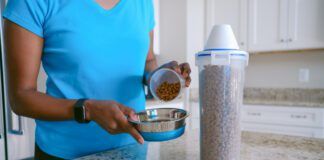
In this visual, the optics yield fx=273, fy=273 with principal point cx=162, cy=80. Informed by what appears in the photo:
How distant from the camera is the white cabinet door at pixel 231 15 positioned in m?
2.58

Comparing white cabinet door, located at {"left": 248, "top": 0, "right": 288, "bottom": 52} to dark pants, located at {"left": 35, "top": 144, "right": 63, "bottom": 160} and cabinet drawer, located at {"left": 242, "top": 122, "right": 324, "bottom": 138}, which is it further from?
dark pants, located at {"left": 35, "top": 144, "right": 63, "bottom": 160}

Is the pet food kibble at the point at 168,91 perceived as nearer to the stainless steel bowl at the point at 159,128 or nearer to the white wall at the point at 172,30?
the stainless steel bowl at the point at 159,128

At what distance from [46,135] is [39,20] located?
32 cm

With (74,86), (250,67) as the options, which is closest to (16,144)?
(74,86)

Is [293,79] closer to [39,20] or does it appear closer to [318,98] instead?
[318,98]

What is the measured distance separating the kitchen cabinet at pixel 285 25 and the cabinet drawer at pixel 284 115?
538 millimetres

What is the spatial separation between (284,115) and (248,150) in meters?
1.70

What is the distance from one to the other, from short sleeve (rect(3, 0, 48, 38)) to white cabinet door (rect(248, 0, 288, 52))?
2.18 m

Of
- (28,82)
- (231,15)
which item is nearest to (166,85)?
(28,82)

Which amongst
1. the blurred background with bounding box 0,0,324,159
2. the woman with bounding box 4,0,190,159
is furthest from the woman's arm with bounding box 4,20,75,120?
the blurred background with bounding box 0,0,324,159

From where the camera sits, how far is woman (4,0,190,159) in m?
0.64

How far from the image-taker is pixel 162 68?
2.60 feet

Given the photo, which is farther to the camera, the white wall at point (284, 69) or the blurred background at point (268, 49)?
the white wall at point (284, 69)

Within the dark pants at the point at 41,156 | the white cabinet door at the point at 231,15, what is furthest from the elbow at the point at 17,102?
the white cabinet door at the point at 231,15
